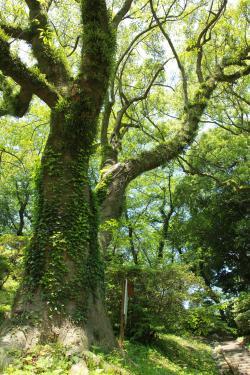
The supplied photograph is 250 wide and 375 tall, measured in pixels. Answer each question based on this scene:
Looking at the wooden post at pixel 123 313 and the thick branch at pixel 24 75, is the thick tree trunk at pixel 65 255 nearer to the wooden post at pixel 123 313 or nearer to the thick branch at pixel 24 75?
the wooden post at pixel 123 313

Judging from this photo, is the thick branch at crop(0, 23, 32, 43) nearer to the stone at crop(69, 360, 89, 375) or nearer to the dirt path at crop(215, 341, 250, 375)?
the stone at crop(69, 360, 89, 375)

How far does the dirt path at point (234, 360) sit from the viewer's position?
30.6 ft

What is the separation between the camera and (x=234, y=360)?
10727 millimetres

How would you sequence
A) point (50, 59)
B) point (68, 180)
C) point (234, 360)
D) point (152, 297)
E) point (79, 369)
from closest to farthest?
point (79, 369) < point (68, 180) < point (50, 59) < point (152, 297) < point (234, 360)

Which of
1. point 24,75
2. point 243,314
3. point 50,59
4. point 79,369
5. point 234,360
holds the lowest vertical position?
point 79,369

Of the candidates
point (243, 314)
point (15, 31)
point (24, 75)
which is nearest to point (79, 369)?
point (24, 75)

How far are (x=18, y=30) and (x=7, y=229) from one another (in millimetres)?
21128

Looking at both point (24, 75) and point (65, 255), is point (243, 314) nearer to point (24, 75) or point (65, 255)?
point (65, 255)

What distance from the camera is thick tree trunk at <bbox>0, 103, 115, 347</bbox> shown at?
5.36 m

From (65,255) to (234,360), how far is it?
7534 millimetres

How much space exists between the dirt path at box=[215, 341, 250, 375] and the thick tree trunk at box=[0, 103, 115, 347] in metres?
4.89

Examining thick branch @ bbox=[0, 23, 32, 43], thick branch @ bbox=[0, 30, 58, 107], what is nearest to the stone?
A: thick branch @ bbox=[0, 30, 58, 107]

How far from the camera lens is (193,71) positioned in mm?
17766

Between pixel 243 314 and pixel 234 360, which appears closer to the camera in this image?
pixel 234 360
